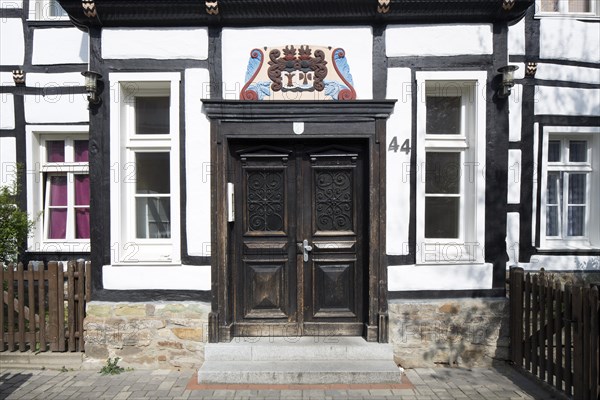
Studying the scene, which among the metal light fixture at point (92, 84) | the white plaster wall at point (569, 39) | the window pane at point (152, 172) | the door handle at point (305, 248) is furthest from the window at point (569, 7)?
the metal light fixture at point (92, 84)

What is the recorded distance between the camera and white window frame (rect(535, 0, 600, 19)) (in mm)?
5598

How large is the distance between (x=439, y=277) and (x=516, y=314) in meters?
0.94

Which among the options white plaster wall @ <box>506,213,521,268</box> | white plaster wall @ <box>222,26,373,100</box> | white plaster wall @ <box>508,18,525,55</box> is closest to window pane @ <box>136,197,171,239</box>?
white plaster wall @ <box>222,26,373,100</box>

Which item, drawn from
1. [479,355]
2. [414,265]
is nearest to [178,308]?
[414,265]

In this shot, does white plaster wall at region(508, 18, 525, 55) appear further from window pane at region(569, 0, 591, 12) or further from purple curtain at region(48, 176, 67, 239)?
purple curtain at region(48, 176, 67, 239)

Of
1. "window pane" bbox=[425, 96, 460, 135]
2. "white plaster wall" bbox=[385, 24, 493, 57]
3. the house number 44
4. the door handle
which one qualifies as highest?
"white plaster wall" bbox=[385, 24, 493, 57]

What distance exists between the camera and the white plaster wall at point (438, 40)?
478 cm

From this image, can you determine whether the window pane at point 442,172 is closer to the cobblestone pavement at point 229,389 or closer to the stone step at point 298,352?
the stone step at point 298,352

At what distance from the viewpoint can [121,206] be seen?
4.89 meters

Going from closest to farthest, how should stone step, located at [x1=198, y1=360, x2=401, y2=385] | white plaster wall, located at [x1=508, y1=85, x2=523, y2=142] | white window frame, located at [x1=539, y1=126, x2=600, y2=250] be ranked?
stone step, located at [x1=198, y1=360, x2=401, y2=385], white plaster wall, located at [x1=508, y1=85, x2=523, y2=142], white window frame, located at [x1=539, y1=126, x2=600, y2=250]

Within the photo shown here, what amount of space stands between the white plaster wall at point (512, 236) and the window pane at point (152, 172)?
4.37 m

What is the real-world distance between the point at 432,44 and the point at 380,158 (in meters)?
1.49

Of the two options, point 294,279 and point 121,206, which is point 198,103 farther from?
point 294,279

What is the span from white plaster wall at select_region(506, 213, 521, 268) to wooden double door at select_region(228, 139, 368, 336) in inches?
77.2
